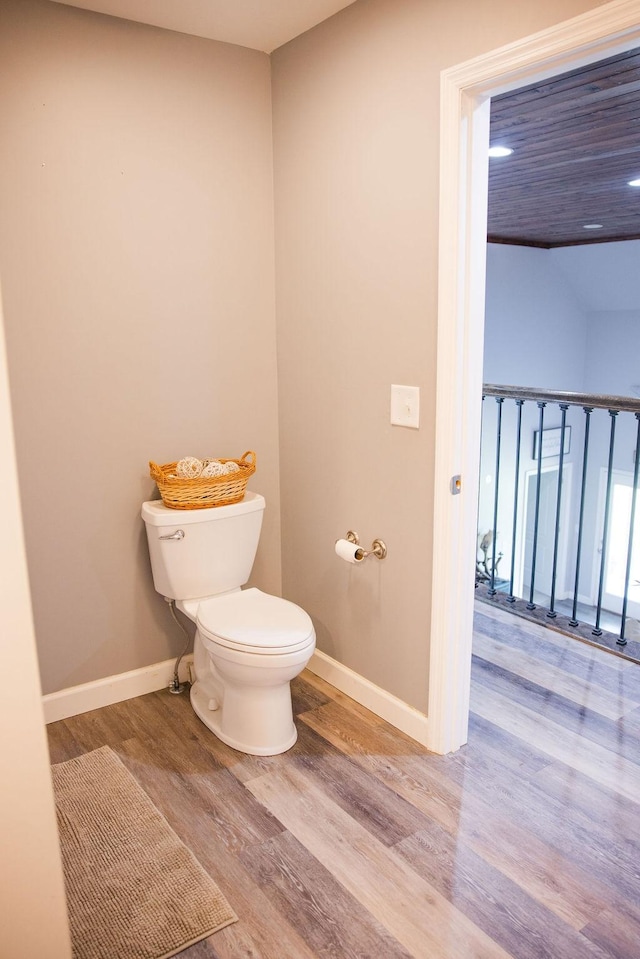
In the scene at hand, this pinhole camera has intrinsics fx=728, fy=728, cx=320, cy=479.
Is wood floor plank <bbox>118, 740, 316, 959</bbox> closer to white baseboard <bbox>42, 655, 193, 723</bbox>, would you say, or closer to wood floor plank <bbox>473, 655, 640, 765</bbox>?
white baseboard <bbox>42, 655, 193, 723</bbox>

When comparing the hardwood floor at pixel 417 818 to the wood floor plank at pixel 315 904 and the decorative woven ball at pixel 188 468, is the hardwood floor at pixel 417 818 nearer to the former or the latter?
the wood floor plank at pixel 315 904

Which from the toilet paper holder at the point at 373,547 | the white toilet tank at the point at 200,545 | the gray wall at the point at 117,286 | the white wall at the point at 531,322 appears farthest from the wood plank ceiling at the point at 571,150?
the white toilet tank at the point at 200,545

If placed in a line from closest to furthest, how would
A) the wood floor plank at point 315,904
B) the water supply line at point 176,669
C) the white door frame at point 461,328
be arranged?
1. the wood floor plank at point 315,904
2. the white door frame at point 461,328
3. the water supply line at point 176,669

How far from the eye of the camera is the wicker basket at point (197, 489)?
8.58 ft

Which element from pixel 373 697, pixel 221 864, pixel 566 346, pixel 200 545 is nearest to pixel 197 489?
pixel 200 545

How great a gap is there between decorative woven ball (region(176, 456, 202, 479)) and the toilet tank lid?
130 mm

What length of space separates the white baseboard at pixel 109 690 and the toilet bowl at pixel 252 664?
0.29m

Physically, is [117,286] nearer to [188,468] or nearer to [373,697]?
[188,468]

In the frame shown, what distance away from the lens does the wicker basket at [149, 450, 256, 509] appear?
2.62 meters

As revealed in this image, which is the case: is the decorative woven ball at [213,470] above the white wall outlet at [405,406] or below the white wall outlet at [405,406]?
below

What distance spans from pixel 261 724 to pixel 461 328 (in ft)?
4.82

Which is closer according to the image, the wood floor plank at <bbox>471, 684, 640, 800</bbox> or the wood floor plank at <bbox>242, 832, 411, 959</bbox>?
the wood floor plank at <bbox>242, 832, 411, 959</bbox>

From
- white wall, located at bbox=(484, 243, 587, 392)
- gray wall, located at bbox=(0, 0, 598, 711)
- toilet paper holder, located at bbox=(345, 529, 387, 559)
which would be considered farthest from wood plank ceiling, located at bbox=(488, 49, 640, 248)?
toilet paper holder, located at bbox=(345, 529, 387, 559)

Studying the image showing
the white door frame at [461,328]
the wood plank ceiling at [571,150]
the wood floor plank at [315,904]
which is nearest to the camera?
the wood floor plank at [315,904]
